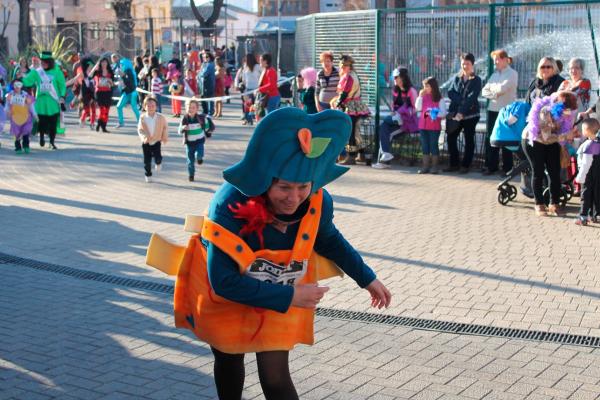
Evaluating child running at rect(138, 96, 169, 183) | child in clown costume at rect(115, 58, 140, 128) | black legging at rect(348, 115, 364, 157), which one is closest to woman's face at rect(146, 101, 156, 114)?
child running at rect(138, 96, 169, 183)

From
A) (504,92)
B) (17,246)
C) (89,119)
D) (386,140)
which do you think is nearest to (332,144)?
(17,246)

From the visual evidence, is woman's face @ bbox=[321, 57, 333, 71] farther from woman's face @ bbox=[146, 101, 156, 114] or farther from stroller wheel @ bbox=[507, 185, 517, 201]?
stroller wheel @ bbox=[507, 185, 517, 201]

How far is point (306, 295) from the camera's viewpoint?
360cm

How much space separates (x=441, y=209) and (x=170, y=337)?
5832 mm

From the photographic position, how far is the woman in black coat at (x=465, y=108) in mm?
13695

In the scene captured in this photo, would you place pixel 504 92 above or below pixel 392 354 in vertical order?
above

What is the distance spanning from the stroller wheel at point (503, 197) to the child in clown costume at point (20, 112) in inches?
374

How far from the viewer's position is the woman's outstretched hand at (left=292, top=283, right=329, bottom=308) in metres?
3.60

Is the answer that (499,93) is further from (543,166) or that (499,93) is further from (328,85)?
(328,85)

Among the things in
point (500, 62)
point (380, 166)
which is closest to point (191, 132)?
point (380, 166)

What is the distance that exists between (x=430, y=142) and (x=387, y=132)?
3.41 ft

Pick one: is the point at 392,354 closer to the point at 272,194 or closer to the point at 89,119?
the point at 272,194

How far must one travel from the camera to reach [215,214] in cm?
370

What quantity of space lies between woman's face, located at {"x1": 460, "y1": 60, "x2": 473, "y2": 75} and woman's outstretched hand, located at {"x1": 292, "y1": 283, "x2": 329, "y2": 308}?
1056cm
